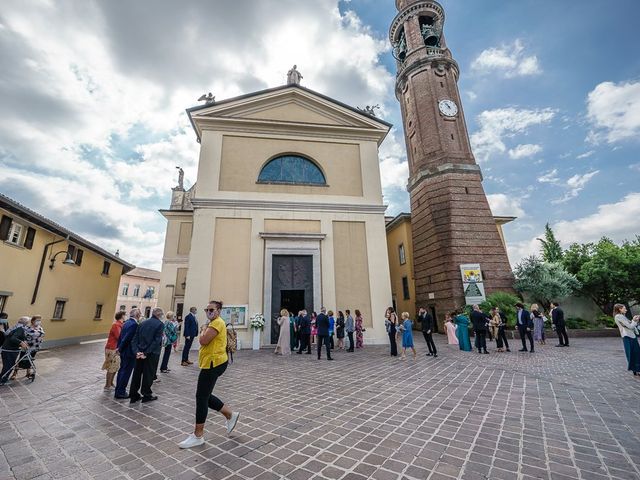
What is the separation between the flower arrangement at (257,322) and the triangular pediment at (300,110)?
10548 mm

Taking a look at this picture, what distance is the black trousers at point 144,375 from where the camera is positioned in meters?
5.09

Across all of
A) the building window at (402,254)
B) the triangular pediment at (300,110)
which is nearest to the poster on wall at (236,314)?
the triangular pediment at (300,110)

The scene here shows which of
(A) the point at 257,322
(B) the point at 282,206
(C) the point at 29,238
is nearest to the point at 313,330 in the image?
(A) the point at 257,322

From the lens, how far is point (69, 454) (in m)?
3.17

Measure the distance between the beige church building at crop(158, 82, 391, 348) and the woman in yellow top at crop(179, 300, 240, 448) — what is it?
9066 mm

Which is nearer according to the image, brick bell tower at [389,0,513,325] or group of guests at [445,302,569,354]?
group of guests at [445,302,569,354]

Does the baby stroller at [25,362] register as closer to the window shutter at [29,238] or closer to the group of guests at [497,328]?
the window shutter at [29,238]

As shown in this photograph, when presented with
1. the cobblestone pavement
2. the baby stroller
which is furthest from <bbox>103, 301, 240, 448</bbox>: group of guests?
the baby stroller

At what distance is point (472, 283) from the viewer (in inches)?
698

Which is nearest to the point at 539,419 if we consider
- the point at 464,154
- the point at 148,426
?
the point at 148,426

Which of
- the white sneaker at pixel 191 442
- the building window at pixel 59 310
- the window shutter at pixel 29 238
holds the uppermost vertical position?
the window shutter at pixel 29 238

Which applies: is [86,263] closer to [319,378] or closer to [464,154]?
[319,378]

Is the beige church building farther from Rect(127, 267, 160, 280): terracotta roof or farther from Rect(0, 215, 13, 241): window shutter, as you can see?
Rect(127, 267, 160, 280): terracotta roof

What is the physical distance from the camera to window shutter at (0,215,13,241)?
1103cm
